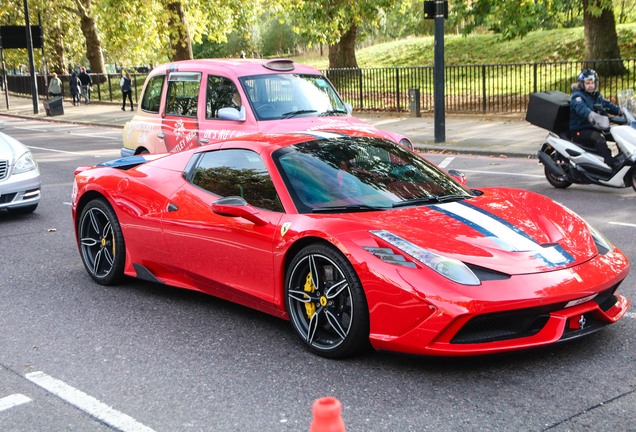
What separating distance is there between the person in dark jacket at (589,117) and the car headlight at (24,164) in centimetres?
698

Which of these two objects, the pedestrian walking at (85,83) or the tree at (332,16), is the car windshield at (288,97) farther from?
the pedestrian walking at (85,83)

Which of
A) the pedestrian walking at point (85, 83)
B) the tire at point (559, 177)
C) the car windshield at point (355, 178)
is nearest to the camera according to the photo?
the car windshield at point (355, 178)

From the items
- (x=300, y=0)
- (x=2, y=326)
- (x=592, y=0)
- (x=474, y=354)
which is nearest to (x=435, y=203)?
(x=474, y=354)

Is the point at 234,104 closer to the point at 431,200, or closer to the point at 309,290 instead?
the point at 431,200

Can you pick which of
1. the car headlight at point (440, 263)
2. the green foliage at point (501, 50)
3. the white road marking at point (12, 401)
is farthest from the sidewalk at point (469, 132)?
the white road marking at point (12, 401)

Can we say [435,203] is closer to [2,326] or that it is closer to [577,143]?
[2,326]

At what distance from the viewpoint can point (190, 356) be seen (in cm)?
550

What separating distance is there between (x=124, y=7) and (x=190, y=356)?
3247cm

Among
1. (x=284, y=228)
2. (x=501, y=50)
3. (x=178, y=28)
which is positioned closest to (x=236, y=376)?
(x=284, y=228)

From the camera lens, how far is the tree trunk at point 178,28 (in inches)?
1414

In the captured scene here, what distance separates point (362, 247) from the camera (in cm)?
504

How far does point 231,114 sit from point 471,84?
1697 cm

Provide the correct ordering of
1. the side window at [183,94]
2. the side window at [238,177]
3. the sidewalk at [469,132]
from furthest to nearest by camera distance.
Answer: the sidewalk at [469,132] → the side window at [183,94] → the side window at [238,177]

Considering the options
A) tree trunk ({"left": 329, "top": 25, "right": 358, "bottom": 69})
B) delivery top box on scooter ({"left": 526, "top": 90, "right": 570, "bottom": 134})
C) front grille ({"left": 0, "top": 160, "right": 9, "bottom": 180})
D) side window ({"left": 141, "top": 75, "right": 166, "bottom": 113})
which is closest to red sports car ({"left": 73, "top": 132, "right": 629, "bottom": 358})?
front grille ({"left": 0, "top": 160, "right": 9, "bottom": 180})
